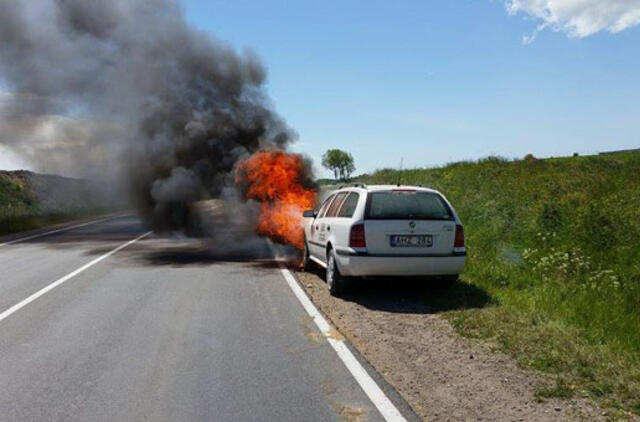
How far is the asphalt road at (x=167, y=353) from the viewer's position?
4.43 metres

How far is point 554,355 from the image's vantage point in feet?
18.0

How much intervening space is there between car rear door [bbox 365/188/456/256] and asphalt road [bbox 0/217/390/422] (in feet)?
4.98

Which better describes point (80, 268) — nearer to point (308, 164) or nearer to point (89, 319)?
point (89, 319)

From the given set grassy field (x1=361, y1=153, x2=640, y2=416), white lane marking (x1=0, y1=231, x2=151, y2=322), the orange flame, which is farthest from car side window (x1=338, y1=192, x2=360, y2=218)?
white lane marking (x1=0, y1=231, x2=151, y2=322)

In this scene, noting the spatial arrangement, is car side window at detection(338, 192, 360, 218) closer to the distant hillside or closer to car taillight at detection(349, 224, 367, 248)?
car taillight at detection(349, 224, 367, 248)

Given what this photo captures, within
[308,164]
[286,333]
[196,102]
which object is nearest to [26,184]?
[196,102]

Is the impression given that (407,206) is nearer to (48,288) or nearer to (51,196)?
(48,288)

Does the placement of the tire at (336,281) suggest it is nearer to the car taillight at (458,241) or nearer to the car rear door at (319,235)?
the car rear door at (319,235)

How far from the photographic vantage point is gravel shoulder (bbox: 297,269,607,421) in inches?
171

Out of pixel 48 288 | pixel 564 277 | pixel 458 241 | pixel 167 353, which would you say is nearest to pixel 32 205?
pixel 48 288

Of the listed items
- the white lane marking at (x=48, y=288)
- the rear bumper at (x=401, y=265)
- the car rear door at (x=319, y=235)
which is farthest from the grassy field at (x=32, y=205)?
the rear bumper at (x=401, y=265)

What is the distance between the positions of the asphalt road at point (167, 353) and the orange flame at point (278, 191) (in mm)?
3656

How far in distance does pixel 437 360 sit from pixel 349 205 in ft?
13.2

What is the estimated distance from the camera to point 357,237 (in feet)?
27.5
